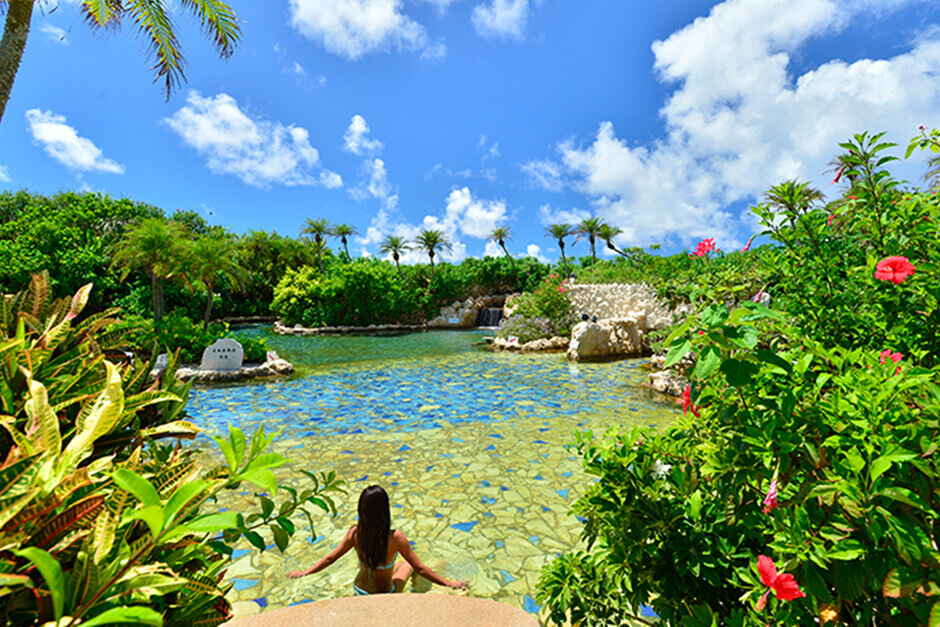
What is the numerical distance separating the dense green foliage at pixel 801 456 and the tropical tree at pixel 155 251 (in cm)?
1442

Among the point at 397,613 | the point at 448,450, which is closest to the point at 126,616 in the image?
the point at 397,613

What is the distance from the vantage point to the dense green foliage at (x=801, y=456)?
99 cm

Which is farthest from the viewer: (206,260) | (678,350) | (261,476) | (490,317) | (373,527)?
(490,317)

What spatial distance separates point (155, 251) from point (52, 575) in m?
14.8

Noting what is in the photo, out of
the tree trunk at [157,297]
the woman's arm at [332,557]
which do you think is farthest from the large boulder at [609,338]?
the tree trunk at [157,297]

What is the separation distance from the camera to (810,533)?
3.57 ft

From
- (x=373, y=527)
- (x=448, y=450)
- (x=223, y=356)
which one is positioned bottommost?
(x=448, y=450)

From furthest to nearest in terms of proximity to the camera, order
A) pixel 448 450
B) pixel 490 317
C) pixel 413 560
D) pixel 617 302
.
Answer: pixel 490 317, pixel 617 302, pixel 448 450, pixel 413 560

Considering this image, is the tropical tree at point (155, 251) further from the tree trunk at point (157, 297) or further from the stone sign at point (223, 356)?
the stone sign at point (223, 356)

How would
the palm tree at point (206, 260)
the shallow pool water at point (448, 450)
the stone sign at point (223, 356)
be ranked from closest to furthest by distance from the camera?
the shallow pool water at point (448, 450) → the stone sign at point (223, 356) → the palm tree at point (206, 260)

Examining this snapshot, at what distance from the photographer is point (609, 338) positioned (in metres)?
14.3

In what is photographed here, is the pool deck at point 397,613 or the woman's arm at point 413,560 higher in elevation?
the pool deck at point 397,613

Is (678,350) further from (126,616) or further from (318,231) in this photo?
(318,231)

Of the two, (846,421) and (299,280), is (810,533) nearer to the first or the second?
(846,421)
